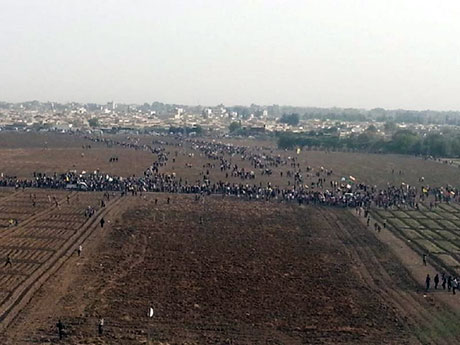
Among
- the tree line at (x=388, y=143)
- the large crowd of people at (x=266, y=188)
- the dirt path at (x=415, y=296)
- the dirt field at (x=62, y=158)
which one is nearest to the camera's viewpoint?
the dirt path at (x=415, y=296)

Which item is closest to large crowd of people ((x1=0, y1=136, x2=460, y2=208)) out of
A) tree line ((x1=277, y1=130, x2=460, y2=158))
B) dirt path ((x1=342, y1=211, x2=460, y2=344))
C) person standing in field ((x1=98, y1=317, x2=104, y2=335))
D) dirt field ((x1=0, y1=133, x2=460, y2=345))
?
dirt field ((x1=0, y1=133, x2=460, y2=345))

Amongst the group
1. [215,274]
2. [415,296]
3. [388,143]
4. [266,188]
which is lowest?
[266,188]

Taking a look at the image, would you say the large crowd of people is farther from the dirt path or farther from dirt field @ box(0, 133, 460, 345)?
the dirt path

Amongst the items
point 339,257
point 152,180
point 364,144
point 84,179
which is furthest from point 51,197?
point 364,144

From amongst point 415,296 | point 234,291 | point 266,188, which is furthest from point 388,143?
point 234,291

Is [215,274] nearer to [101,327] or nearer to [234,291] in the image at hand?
[234,291]

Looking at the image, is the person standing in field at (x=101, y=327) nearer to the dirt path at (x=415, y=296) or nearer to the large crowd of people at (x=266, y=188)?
the dirt path at (x=415, y=296)

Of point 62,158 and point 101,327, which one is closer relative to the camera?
point 101,327

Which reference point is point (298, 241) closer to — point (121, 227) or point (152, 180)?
point (121, 227)

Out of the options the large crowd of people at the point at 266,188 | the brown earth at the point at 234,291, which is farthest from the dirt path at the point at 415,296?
the large crowd of people at the point at 266,188
